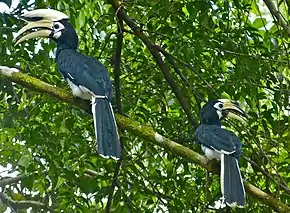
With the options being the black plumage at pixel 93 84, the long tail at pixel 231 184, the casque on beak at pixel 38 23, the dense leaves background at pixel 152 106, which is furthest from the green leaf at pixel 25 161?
the long tail at pixel 231 184

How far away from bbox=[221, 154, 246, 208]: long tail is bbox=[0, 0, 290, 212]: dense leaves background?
0.54 ft

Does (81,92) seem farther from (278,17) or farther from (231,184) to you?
(278,17)

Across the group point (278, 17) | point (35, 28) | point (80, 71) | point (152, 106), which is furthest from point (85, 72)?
point (278, 17)

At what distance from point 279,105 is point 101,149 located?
975 millimetres

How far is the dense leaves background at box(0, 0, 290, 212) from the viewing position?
3047mm

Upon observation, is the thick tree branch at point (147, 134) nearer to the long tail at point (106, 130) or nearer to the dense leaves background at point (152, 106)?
the long tail at point (106, 130)

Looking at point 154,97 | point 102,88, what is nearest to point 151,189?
point 154,97

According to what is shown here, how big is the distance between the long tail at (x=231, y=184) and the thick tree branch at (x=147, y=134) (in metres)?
0.04

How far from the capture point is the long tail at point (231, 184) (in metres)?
2.59

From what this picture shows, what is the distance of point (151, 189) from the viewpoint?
3416mm

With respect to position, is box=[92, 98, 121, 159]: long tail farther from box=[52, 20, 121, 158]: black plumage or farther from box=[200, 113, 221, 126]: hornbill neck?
box=[200, 113, 221, 126]: hornbill neck

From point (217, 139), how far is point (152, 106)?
0.60 m

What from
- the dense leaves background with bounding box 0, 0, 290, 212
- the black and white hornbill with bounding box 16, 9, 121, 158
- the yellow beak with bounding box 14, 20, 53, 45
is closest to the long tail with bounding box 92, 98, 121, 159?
the black and white hornbill with bounding box 16, 9, 121, 158

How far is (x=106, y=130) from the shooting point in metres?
2.58
